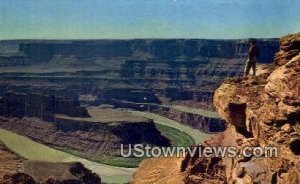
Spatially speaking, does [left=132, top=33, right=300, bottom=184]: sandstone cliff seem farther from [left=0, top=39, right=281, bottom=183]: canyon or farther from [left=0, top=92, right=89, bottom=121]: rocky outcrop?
[left=0, top=92, right=89, bottom=121]: rocky outcrop

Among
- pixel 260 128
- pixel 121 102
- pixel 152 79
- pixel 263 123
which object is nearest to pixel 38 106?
pixel 121 102

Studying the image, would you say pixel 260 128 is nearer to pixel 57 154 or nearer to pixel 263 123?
pixel 263 123

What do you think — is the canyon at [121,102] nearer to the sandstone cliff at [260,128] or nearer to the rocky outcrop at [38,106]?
the rocky outcrop at [38,106]

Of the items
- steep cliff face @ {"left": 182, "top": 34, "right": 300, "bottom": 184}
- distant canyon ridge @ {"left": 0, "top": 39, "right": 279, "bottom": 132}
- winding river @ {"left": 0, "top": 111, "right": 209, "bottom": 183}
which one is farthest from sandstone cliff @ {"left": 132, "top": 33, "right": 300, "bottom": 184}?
distant canyon ridge @ {"left": 0, "top": 39, "right": 279, "bottom": 132}

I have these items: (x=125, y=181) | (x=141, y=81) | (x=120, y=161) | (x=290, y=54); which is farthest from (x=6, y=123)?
(x=290, y=54)

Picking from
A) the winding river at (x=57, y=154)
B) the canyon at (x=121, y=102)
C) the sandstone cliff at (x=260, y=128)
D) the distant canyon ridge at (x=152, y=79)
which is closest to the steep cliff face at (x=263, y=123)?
the sandstone cliff at (x=260, y=128)

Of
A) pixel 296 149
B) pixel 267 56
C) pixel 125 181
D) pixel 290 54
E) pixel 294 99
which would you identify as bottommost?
pixel 125 181

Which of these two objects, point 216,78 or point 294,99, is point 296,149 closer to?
point 294,99
